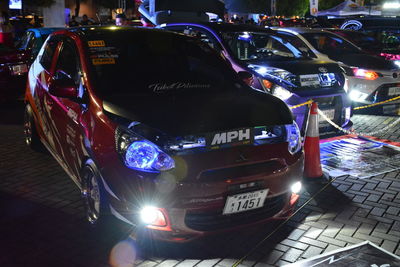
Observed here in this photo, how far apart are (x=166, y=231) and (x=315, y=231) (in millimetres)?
1428

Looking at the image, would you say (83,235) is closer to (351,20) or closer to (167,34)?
(167,34)

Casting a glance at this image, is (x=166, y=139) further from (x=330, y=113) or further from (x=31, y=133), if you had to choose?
(x=330, y=113)

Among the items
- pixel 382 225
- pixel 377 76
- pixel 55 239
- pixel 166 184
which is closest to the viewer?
pixel 166 184

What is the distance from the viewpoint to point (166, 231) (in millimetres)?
3252

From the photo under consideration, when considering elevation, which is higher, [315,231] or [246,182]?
[246,182]

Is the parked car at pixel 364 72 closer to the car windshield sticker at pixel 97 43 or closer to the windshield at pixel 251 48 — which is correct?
the windshield at pixel 251 48

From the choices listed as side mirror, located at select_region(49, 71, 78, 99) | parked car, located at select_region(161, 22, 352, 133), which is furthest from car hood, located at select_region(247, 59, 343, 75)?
side mirror, located at select_region(49, 71, 78, 99)

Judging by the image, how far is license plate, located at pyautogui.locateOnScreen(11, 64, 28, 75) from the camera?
351 inches

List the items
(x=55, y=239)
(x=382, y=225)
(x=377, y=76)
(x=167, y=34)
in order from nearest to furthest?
(x=55, y=239), (x=382, y=225), (x=167, y=34), (x=377, y=76)

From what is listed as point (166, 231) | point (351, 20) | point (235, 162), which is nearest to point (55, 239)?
point (166, 231)

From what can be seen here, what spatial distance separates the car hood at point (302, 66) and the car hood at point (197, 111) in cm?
266

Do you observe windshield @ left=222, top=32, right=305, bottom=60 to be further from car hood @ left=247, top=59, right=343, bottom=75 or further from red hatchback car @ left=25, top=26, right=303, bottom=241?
red hatchback car @ left=25, top=26, right=303, bottom=241

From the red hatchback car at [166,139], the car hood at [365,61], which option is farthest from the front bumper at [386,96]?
the red hatchback car at [166,139]

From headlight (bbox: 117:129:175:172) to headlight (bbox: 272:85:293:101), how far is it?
349 cm
